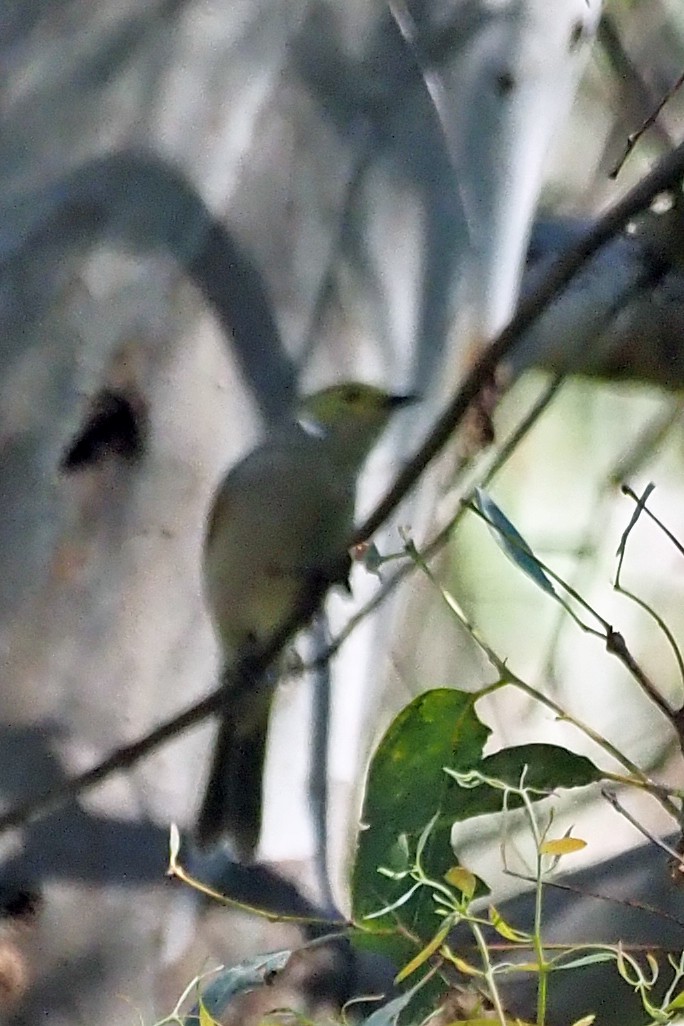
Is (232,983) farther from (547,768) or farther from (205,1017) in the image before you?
(547,768)

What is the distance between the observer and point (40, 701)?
0.47m

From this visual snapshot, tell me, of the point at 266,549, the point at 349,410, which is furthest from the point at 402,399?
the point at 266,549

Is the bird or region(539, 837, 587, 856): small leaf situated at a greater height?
the bird

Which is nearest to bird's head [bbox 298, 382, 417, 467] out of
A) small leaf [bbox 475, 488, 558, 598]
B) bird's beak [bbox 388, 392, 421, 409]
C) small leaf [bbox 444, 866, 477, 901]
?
bird's beak [bbox 388, 392, 421, 409]

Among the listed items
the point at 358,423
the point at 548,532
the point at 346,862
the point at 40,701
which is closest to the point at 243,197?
the point at 358,423

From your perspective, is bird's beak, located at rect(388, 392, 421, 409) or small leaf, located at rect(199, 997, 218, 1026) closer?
small leaf, located at rect(199, 997, 218, 1026)

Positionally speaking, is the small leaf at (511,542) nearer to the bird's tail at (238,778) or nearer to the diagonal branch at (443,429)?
the diagonal branch at (443,429)

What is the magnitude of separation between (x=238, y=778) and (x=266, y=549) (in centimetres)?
15

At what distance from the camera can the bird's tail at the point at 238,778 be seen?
0.52 meters

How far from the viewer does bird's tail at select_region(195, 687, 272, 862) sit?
52 centimetres

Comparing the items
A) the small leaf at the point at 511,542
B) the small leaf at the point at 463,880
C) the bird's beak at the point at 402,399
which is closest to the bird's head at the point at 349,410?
the bird's beak at the point at 402,399

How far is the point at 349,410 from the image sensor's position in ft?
1.88

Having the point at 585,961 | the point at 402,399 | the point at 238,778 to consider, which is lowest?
the point at 585,961

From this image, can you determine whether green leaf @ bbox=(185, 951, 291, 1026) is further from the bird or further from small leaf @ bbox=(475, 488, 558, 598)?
small leaf @ bbox=(475, 488, 558, 598)
